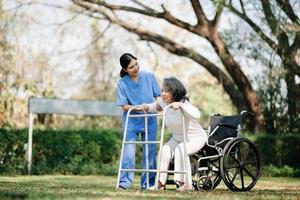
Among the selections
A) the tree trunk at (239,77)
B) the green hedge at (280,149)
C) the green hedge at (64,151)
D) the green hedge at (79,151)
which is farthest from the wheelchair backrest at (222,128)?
the tree trunk at (239,77)

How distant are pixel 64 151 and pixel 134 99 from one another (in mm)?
6464

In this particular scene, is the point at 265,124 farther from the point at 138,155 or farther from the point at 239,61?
the point at 138,155

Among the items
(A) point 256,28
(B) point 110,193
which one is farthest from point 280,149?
(B) point 110,193

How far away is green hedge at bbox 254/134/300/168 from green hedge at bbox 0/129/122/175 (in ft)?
9.31

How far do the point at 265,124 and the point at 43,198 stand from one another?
11.1 meters

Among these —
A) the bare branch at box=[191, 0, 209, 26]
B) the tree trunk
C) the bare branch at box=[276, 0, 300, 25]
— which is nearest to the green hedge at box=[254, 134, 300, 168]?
the tree trunk

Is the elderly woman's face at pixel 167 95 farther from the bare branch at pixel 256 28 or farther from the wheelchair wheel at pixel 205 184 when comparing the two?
the bare branch at pixel 256 28

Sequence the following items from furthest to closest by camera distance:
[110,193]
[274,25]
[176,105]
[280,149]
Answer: [274,25]
[280,149]
[176,105]
[110,193]

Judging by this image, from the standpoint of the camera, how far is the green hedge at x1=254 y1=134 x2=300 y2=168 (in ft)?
44.5

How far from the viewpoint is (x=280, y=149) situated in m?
13.7

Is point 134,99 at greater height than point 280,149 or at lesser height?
greater

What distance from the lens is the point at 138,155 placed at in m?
14.4

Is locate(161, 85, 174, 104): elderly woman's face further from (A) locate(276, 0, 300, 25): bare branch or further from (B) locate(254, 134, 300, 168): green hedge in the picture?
(A) locate(276, 0, 300, 25): bare branch

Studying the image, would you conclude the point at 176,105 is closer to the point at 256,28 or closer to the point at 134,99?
the point at 134,99
